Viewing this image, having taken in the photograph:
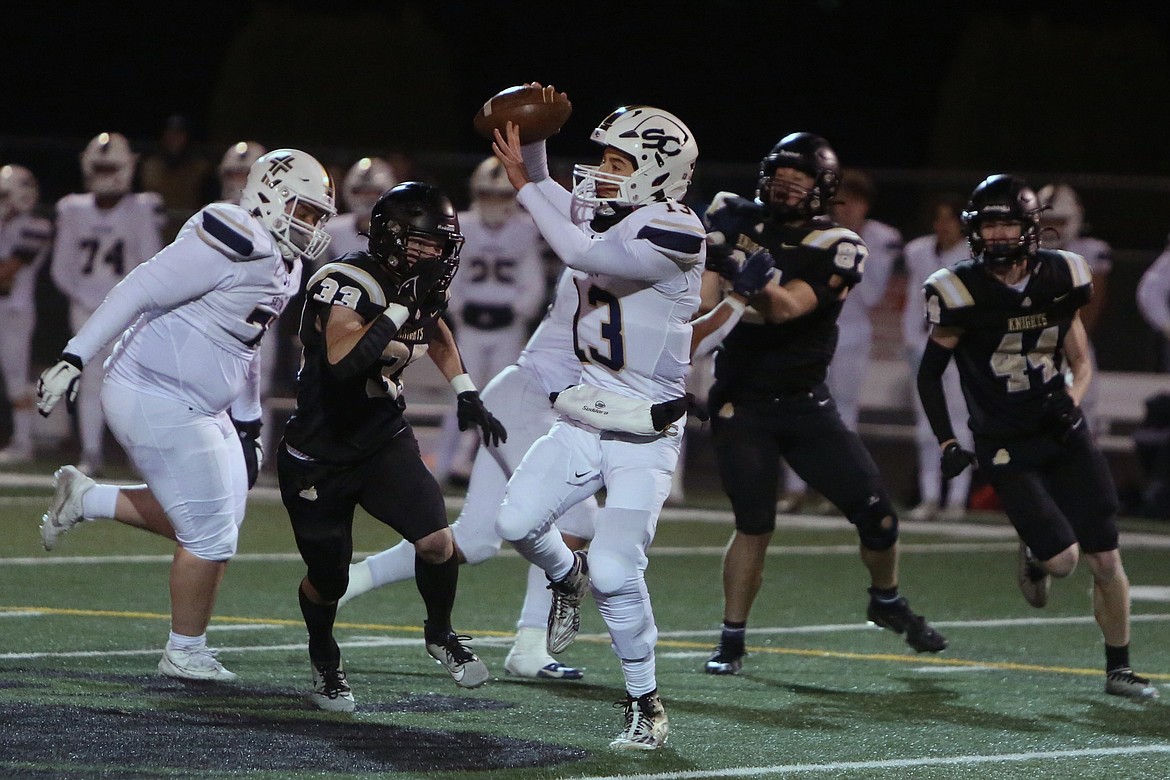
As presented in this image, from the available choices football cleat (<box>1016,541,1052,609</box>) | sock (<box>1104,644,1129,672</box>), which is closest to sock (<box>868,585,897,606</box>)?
football cleat (<box>1016,541,1052,609</box>)

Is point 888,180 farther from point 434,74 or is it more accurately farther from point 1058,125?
point 434,74

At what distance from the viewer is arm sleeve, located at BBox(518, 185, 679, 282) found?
528cm

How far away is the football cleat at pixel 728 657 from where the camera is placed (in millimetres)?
6645

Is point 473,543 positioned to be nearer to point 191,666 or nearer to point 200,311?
point 191,666

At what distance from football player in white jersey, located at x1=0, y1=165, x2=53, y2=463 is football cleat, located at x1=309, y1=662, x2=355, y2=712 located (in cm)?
803

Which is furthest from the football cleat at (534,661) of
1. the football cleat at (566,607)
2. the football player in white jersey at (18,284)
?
the football player in white jersey at (18,284)

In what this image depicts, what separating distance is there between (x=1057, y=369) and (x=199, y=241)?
2.81 m

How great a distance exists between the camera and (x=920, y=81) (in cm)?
2977

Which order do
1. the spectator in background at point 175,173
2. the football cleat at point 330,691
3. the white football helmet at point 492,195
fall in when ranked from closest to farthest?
the football cleat at point 330,691 < the white football helmet at point 492,195 < the spectator in background at point 175,173

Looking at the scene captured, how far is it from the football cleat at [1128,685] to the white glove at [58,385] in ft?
10.9

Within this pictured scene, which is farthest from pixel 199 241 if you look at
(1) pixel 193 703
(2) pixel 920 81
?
(2) pixel 920 81

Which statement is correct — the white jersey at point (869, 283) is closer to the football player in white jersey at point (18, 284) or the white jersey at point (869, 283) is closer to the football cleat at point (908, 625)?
the football cleat at point (908, 625)

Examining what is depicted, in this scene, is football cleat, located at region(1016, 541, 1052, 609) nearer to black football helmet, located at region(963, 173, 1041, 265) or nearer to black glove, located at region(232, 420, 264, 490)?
black football helmet, located at region(963, 173, 1041, 265)

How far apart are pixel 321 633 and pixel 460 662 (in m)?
0.41
